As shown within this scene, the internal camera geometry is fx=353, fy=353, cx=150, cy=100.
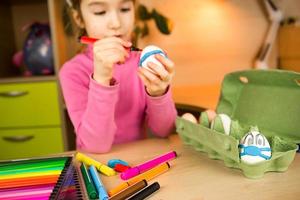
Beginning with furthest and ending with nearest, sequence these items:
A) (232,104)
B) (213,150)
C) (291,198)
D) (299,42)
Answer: (299,42), (232,104), (213,150), (291,198)

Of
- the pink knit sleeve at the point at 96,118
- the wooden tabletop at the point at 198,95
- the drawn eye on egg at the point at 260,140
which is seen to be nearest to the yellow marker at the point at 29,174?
the pink knit sleeve at the point at 96,118

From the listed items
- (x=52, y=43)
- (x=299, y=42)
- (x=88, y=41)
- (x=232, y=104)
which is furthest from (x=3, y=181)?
(x=299, y=42)

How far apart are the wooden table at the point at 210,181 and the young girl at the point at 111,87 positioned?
0.10 meters

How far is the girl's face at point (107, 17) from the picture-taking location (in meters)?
0.76

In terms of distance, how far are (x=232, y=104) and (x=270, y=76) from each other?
0.10m

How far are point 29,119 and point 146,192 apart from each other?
48.4 inches

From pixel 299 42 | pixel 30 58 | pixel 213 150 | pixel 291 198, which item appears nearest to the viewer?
pixel 291 198

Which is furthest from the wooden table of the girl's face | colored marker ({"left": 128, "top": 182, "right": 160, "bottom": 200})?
the girl's face

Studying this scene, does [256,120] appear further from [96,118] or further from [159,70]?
[96,118]

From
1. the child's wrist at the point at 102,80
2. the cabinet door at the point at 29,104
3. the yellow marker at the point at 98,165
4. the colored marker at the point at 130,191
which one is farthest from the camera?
the cabinet door at the point at 29,104

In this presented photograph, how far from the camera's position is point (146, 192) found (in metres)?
0.46

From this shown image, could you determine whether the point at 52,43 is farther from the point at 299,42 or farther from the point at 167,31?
the point at 299,42

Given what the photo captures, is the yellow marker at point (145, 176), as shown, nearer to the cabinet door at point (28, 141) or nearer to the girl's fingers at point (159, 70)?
the girl's fingers at point (159, 70)

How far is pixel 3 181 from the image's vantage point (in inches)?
19.3
